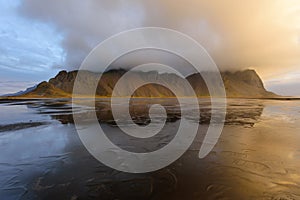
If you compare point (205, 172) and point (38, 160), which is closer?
point (205, 172)

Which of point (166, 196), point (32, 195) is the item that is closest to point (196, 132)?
point (166, 196)

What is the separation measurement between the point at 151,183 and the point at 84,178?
7.02ft

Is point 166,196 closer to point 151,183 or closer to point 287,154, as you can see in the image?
point 151,183

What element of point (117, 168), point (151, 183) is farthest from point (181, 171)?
point (117, 168)

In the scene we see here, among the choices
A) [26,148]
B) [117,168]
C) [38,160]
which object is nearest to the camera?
[117,168]

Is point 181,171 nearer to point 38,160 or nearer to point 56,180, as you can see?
point 56,180

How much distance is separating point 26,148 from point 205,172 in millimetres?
8284

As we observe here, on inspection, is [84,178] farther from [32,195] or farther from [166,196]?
[166,196]

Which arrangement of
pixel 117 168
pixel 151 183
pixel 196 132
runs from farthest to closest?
pixel 196 132 → pixel 117 168 → pixel 151 183

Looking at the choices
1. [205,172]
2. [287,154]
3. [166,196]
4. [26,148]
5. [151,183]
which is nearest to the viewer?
[166,196]

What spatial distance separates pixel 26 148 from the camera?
881cm

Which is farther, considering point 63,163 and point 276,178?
point 63,163

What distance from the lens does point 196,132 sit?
1259 centimetres

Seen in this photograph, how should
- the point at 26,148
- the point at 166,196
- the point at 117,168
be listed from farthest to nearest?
the point at 26,148 → the point at 117,168 → the point at 166,196
